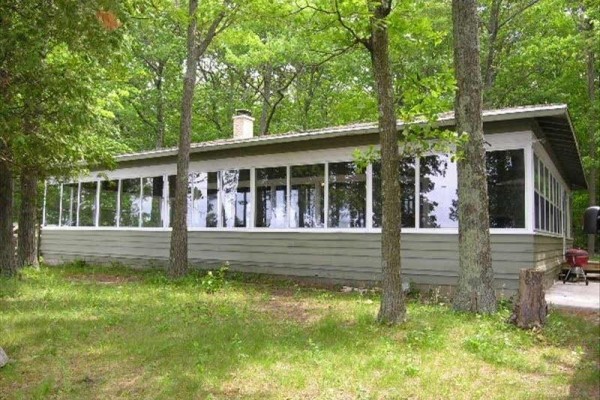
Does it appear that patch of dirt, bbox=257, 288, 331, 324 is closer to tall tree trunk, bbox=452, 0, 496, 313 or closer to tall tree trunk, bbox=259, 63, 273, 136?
tall tree trunk, bbox=452, 0, 496, 313

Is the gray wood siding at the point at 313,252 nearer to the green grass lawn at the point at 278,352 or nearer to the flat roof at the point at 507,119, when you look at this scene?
the green grass lawn at the point at 278,352

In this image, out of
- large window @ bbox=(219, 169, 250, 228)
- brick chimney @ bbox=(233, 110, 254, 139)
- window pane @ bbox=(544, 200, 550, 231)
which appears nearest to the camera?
window pane @ bbox=(544, 200, 550, 231)

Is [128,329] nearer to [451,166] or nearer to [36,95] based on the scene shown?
[36,95]

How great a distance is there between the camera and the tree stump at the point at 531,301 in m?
6.34

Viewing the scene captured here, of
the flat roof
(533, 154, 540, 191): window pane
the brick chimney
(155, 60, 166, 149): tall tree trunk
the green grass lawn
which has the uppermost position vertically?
(155, 60, 166, 149): tall tree trunk

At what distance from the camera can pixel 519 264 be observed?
8680 millimetres

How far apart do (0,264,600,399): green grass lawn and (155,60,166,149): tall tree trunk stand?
1848cm

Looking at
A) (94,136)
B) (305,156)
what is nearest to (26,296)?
(94,136)

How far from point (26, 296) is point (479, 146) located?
737cm

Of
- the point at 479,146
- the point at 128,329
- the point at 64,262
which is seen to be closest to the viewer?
the point at 128,329

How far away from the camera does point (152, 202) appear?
1416cm

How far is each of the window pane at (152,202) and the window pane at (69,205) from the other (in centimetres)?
333

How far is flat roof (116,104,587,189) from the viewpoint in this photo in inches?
326

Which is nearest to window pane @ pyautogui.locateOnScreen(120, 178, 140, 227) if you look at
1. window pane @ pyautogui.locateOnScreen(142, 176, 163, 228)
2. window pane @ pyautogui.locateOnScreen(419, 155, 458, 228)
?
window pane @ pyautogui.locateOnScreen(142, 176, 163, 228)
